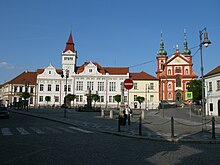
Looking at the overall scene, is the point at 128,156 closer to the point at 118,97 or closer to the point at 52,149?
the point at 52,149

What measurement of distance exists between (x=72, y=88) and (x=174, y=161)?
67.5 metres

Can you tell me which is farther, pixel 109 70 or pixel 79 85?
pixel 109 70

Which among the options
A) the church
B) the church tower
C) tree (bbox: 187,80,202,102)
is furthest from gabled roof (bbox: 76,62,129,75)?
tree (bbox: 187,80,202,102)

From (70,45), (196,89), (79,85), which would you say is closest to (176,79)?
(196,89)

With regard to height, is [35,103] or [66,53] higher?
[66,53]

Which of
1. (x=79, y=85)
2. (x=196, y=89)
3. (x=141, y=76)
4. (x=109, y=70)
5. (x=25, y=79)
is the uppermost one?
(x=109, y=70)

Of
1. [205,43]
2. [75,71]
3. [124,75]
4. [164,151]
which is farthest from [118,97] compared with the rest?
[164,151]

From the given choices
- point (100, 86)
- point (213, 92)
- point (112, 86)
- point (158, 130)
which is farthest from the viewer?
point (112, 86)

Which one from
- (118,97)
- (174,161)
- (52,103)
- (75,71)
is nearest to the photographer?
(174,161)

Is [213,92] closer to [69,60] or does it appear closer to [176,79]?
[176,79]

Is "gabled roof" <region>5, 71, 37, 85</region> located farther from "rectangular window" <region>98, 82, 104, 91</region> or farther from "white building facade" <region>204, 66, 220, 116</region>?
"white building facade" <region>204, 66, 220, 116</region>

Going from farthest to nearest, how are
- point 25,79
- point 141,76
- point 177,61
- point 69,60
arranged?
point 177,61 → point 25,79 → point 141,76 → point 69,60

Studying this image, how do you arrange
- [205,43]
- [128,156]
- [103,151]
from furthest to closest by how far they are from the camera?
[205,43]
[103,151]
[128,156]

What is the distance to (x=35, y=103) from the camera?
2918 inches
